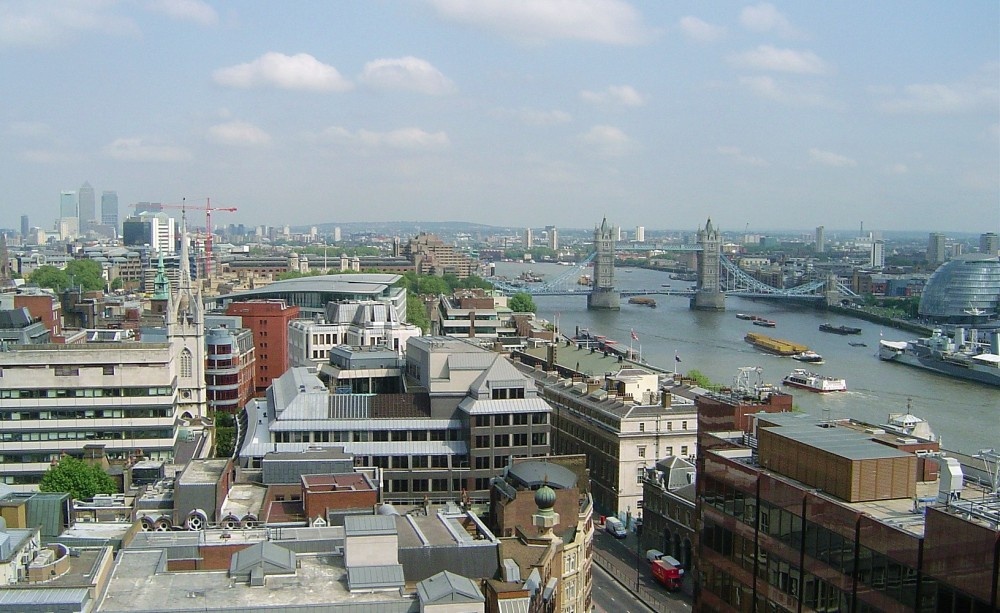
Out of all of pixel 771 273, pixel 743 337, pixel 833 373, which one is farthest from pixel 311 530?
pixel 771 273

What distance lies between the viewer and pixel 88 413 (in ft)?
74.9

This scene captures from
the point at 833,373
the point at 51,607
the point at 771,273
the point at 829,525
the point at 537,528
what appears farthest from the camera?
the point at 771,273

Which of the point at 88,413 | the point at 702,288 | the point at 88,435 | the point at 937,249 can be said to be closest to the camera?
the point at 88,435

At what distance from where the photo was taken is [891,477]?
10.6m

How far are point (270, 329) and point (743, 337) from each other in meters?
41.1

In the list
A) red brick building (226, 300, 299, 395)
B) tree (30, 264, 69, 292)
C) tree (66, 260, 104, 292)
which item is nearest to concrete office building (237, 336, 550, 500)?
red brick building (226, 300, 299, 395)

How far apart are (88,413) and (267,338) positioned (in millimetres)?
19627

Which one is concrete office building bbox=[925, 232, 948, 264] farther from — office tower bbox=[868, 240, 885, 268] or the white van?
the white van

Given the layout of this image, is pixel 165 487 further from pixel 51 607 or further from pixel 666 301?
pixel 666 301

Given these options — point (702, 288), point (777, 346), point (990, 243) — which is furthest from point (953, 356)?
point (990, 243)

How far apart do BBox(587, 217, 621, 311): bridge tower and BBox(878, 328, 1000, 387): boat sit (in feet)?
112

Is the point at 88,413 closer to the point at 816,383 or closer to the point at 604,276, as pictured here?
the point at 816,383

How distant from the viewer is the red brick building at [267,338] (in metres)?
42.1

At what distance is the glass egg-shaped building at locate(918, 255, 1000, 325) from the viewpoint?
79.2 metres
